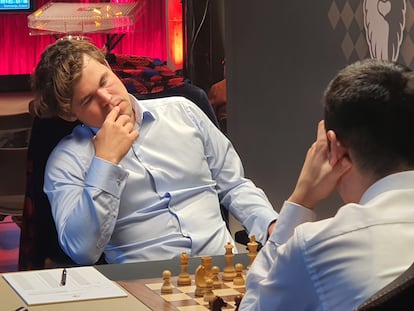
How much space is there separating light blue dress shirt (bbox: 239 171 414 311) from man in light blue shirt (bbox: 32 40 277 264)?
135cm

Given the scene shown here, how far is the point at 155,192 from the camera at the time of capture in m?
3.13

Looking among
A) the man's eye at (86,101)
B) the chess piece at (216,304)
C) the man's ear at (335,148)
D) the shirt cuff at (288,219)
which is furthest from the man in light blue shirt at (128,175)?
the man's ear at (335,148)

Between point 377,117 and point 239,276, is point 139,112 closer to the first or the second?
point 239,276

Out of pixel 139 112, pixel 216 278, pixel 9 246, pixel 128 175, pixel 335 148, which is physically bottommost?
pixel 9 246

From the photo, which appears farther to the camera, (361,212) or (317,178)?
(317,178)

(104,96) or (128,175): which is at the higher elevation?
(104,96)

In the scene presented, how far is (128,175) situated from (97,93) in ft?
0.94

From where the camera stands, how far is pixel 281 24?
19.0ft

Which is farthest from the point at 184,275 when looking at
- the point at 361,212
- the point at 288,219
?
the point at 361,212

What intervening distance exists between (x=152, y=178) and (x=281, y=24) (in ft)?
9.51

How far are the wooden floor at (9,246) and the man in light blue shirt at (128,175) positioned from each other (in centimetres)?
303

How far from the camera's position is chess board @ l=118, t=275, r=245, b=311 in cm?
220

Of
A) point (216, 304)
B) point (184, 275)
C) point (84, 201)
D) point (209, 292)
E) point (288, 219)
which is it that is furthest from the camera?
point (84, 201)

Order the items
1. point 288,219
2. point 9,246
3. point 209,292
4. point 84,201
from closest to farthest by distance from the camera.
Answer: point 288,219, point 209,292, point 84,201, point 9,246
